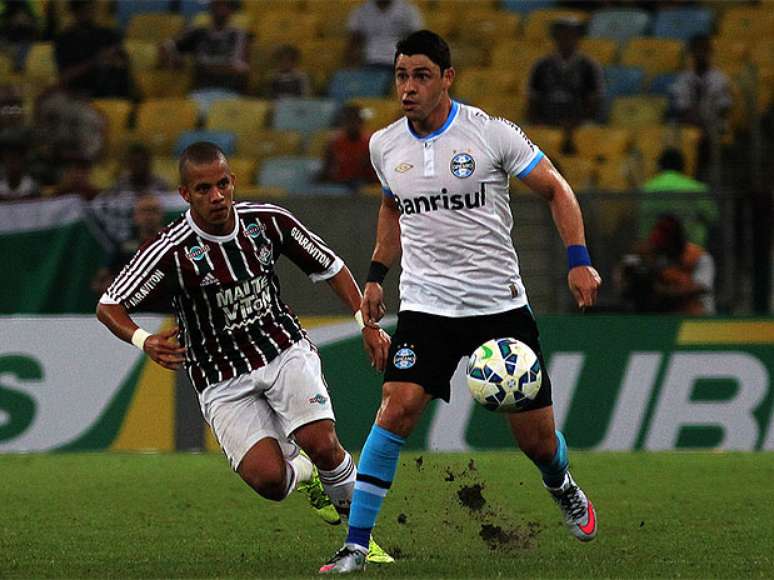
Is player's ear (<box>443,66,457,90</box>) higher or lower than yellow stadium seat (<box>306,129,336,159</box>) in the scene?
higher

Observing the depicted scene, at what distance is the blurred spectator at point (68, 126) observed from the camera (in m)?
14.8

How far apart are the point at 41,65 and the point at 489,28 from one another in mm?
4711

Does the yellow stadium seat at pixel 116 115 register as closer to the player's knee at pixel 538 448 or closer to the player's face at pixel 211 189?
the player's face at pixel 211 189

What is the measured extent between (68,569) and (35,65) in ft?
35.3

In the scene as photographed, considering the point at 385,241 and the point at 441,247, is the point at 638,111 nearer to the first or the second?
the point at 385,241

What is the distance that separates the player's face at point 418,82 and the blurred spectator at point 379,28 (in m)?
9.97

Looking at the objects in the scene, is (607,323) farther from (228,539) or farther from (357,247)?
(228,539)

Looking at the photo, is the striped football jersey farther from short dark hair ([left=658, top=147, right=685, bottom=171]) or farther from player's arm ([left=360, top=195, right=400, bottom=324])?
short dark hair ([left=658, top=147, right=685, bottom=171])

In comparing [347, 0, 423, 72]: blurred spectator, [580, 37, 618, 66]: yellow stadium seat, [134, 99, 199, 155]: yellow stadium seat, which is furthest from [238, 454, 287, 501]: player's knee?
Answer: [580, 37, 618, 66]: yellow stadium seat

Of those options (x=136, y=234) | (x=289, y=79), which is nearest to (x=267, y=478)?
(x=136, y=234)

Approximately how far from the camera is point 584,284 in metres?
6.38

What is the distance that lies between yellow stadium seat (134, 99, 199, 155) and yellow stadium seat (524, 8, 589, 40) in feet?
11.9

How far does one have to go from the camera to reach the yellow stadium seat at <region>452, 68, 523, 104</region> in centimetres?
1652

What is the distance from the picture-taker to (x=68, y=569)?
22.8 feet
